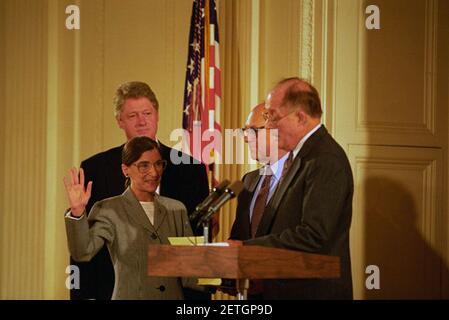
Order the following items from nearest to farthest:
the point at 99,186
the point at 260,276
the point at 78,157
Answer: the point at 260,276, the point at 99,186, the point at 78,157

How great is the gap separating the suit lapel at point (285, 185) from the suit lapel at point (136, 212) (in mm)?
879

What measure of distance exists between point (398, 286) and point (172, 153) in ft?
6.07

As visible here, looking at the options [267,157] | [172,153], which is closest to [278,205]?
[267,157]

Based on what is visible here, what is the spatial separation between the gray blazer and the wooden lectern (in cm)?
133

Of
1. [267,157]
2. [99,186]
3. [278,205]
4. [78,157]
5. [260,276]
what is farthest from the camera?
[78,157]

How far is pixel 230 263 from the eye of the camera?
3.16m

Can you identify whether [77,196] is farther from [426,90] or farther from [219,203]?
[426,90]

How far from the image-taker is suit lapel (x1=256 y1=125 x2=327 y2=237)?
4.00 metres

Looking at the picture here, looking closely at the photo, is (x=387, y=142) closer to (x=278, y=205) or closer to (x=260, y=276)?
(x=278, y=205)

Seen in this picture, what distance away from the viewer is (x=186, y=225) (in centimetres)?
491

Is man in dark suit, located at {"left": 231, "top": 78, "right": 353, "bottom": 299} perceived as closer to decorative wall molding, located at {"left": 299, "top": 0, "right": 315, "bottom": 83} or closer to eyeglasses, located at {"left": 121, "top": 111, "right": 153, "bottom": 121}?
eyeglasses, located at {"left": 121, "top": 111, "right": 153, "bottom": 121}

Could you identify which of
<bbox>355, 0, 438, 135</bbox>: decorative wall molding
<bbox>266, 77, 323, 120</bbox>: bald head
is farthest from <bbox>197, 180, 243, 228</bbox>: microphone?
<bbox>355, 0, 438, 135</bbox>: decorative wall molding

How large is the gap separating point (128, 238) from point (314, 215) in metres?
1.36

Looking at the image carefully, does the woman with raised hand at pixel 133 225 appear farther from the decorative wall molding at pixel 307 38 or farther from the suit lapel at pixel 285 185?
the decorative wall molding at pixel 307 38
